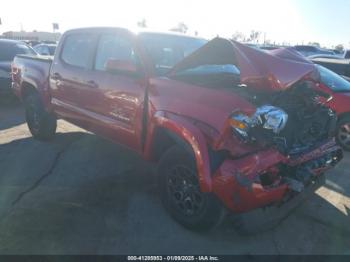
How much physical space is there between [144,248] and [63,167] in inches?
92.6

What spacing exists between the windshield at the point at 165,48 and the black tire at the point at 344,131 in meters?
3.24

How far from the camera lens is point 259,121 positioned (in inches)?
116

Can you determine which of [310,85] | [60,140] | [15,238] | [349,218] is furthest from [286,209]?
[60,140]

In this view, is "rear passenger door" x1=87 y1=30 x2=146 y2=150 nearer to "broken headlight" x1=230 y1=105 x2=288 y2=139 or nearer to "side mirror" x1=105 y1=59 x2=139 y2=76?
"side mirror" x1=105 y1=59 x2=139 y2=76

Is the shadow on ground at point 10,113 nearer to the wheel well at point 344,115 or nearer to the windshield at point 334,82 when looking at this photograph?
the windshield at point 334,82

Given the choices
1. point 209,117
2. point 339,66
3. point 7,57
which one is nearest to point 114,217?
point 209,117

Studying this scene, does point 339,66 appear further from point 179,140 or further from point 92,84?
point 179,140

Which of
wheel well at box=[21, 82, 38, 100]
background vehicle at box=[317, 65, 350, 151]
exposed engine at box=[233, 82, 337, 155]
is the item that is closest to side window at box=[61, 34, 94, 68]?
wheel well at box=[21, 82, 38, 100]

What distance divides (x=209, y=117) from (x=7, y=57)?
8910 millimetres

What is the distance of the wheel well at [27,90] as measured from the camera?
6157mm

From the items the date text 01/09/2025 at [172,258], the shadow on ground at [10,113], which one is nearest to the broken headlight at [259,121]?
the date text 01/09/2025 at [172,258]

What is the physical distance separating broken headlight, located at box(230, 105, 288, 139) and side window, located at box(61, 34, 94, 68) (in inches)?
104

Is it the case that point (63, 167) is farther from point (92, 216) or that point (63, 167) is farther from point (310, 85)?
point (310, 85)

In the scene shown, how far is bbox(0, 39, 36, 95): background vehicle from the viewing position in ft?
29.7
